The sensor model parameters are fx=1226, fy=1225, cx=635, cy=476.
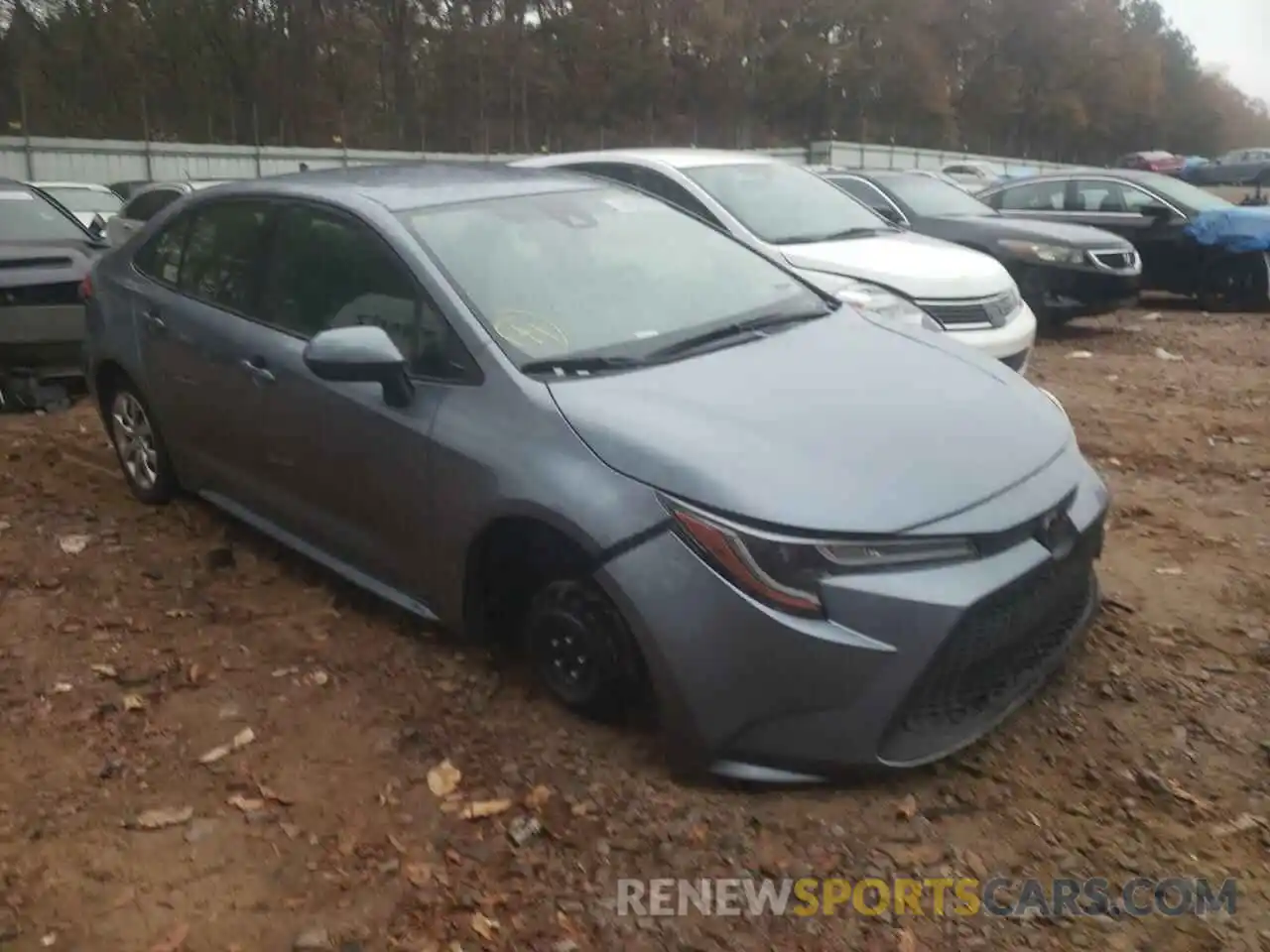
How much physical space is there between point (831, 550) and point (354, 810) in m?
1.44

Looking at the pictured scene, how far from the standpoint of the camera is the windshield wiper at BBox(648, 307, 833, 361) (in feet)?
12.3

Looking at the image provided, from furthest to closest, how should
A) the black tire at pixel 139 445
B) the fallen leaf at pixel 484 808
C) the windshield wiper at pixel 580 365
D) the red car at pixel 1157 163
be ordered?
the red car at pixel 1157 163, the black tire at pixel 139 445, the windshield wiper at pixel 580 365, the fallen leaf at pixel 484 808

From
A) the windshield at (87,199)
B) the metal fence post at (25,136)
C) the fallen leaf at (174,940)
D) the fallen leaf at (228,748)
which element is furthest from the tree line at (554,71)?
the fallen leaf at (174,940)

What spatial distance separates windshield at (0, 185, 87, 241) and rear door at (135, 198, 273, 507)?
339cm

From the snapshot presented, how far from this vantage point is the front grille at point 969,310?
23.5ft

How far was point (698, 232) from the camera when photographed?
15.0 feet

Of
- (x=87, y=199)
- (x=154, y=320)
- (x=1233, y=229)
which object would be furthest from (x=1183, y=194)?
(x=87, y=199)

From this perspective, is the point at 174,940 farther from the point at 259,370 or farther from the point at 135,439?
the point at 135,439

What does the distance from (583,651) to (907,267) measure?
186 inches

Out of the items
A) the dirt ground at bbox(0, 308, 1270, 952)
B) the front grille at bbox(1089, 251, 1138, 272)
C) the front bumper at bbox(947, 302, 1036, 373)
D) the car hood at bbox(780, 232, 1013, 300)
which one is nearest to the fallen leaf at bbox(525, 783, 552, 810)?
the dirt ground at bbox(0, 308, 1270, 952)

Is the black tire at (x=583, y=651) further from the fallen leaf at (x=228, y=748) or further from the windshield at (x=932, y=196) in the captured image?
the windshield at (x=932, y=196)

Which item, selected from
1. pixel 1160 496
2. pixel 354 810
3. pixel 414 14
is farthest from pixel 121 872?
pixel 414 14

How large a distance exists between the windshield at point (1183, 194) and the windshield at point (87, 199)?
40.3 feet

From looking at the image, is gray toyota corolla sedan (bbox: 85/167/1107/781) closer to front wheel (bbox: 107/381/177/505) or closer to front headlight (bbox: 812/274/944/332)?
front wheel (bbox: 107/381/177/505)
